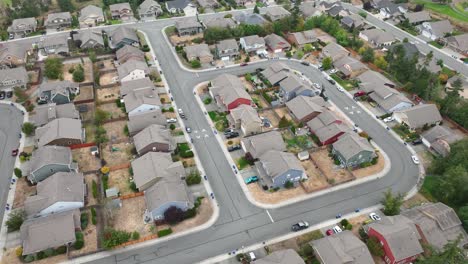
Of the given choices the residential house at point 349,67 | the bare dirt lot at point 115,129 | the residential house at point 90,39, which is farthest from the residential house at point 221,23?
the bare dirt lot at point 115,129

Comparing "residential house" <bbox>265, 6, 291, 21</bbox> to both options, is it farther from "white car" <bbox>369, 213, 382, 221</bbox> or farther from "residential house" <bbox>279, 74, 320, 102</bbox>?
"white car" <bbox>369, 213, 382, 221</bbox>

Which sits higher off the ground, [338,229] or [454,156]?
[454,156]

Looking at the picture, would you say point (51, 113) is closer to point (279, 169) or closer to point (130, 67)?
point (130, 67)

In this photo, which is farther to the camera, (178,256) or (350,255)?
(178,256)

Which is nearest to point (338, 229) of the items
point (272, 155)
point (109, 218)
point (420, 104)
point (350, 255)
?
point (350, 255)

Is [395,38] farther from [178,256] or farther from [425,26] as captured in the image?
[178,256]

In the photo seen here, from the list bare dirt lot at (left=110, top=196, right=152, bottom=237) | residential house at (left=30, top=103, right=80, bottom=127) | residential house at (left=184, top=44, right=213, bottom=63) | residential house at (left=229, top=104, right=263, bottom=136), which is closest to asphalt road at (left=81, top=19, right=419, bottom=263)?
bare dirt lot at (left=110, top=196, right=152, bottom=237)

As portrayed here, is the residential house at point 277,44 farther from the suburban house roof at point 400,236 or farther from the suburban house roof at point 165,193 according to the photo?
the suburban house roof at point 400,236
